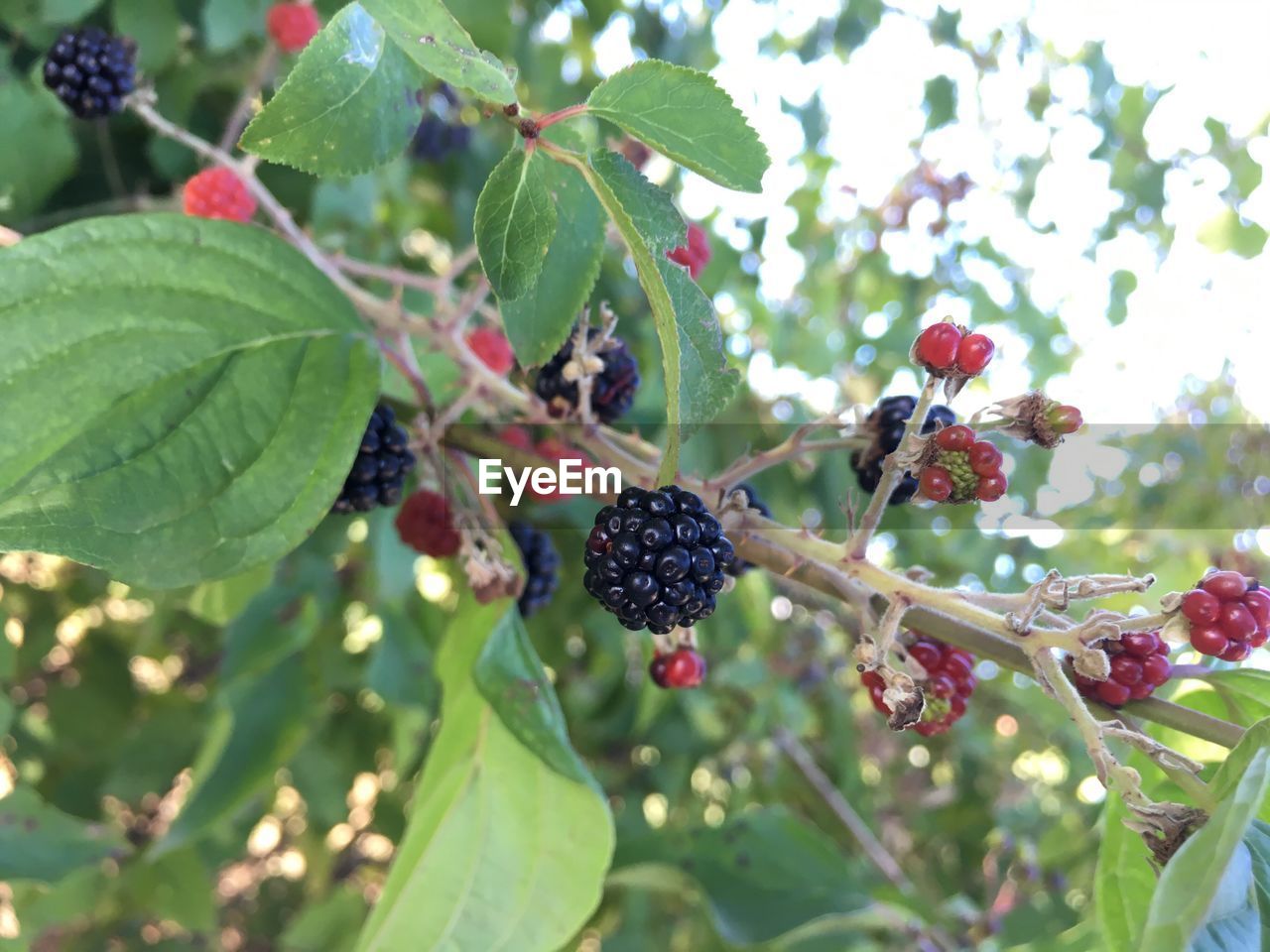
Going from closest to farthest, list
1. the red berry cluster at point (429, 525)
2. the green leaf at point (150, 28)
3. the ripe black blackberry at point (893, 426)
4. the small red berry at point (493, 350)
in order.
A: the ripe black blackberry at point (893, 426), the red berry cluster at point (429, 525), the small red berry at point (493, 350), the green leaf at point (150, 28)

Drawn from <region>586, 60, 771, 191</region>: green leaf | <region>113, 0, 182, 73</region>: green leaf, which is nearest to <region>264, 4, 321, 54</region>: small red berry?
<region>113, 0, 182, 73</region>: green leaf

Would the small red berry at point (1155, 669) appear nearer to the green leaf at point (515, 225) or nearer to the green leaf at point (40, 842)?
the green leaf at point (515, 225)

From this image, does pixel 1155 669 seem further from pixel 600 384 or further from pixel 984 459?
pixel 600 384

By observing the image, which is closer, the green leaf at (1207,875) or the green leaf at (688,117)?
the green leaf at (1207,875)

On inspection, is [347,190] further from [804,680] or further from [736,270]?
[804,680]

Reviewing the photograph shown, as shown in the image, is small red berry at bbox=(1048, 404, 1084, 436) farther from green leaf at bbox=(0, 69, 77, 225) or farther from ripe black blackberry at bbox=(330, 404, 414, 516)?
green leaf at bbox=(0, 69, 77, 225)

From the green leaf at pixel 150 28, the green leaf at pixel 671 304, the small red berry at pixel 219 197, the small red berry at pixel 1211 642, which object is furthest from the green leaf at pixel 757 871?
the green leaf at pixel 150 28

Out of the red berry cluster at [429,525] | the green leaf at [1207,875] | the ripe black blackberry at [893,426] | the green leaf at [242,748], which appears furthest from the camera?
the green leaf at [242,748]
